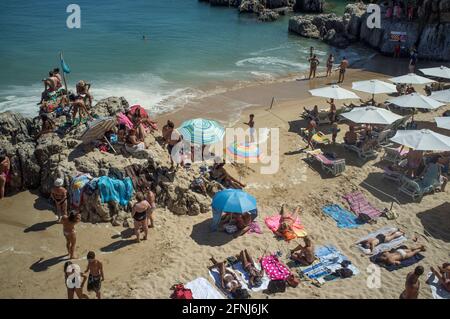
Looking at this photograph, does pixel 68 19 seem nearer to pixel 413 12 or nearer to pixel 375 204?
pixel 413 12

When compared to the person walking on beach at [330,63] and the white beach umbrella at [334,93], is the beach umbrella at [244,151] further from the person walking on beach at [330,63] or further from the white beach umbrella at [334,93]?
the person walking on beach at [330,63]

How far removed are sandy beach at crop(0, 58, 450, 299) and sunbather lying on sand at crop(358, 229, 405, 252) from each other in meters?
0.29

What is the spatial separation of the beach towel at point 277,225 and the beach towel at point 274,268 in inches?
45.3

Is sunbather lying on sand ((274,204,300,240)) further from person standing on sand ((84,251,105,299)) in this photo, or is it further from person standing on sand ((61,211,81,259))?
person standing on sand ((61,211,81,259))

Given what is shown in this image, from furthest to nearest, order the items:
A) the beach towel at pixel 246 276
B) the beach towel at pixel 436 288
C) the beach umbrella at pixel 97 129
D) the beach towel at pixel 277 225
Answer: the beach umbrella at pixel 97 129, the beach towel at pixel 277 225, the beach towel at pixel 246 276, the beach towel at pixel 436 288

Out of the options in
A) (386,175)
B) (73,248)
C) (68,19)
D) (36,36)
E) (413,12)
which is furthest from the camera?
(68,19)

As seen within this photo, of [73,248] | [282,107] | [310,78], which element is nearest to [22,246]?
[73,248]

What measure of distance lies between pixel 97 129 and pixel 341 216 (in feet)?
23.3

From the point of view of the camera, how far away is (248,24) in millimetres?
42594

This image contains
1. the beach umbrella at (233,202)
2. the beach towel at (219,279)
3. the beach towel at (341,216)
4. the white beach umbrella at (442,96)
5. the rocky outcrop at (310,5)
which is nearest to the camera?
the beach towel at (219,279)

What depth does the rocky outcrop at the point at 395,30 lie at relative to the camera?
26.0m

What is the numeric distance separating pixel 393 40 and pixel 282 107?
44.9ft

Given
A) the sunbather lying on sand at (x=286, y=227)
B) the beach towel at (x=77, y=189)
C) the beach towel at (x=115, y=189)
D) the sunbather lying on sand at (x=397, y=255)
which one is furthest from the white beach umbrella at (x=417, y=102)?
the beach towel at (x=77, y=189)

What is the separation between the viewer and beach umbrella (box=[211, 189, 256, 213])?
9883 mm
